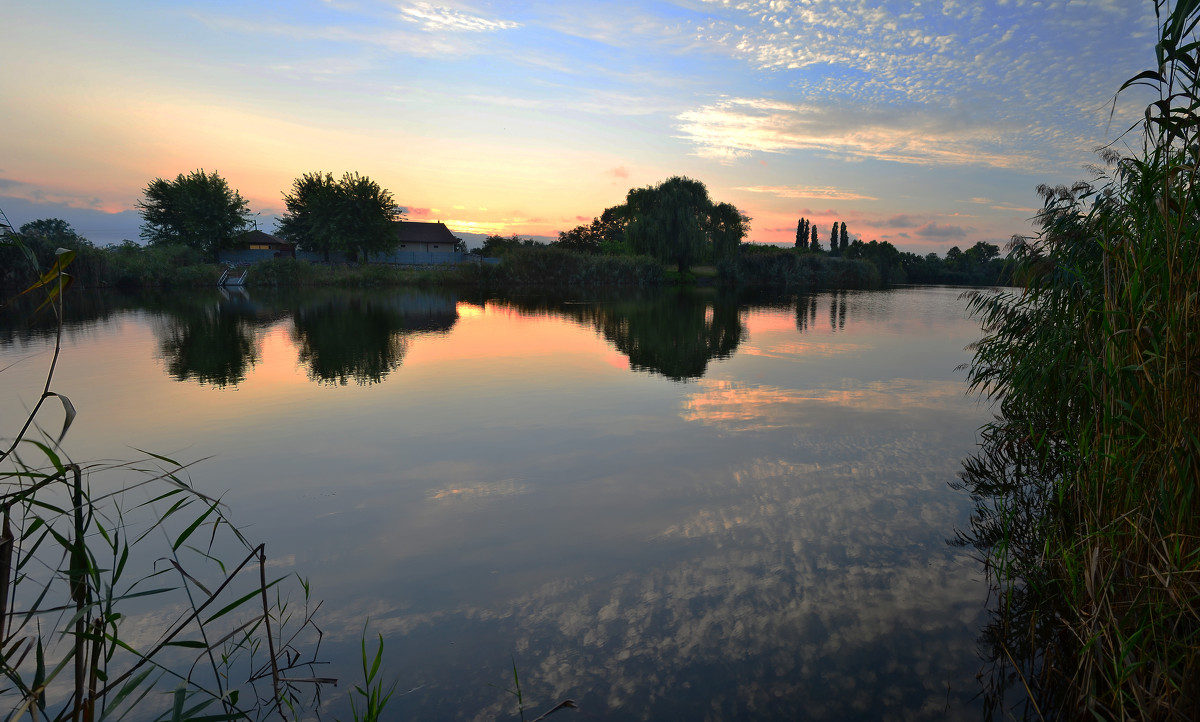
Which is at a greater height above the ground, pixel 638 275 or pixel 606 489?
pixel 638 275

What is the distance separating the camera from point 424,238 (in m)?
71.0

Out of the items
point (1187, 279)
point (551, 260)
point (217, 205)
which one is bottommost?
point (1187, 279)

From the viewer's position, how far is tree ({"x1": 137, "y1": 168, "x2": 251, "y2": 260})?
54.5 metres

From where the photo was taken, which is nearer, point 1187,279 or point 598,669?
point 1187,279

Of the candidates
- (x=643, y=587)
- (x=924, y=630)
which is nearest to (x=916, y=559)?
(x=924, y=630)

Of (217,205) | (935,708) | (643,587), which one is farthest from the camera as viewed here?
(217,205)

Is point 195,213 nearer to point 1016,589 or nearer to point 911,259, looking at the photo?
point 1016,589

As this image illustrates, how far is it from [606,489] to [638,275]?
45.0m

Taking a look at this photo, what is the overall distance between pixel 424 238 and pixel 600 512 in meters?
70.7

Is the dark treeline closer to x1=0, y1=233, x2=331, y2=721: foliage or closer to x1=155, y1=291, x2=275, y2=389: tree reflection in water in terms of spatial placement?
x1=155, y1=291, x2=275, y2=389: tree reflection in water

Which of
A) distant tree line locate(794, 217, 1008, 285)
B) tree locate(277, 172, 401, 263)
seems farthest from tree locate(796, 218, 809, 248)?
tree locate(277, 172, 401, 263)

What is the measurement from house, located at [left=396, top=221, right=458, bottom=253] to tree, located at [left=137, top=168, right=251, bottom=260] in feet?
55.1

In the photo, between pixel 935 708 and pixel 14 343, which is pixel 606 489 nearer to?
pixel 935 708

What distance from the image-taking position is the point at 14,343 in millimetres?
15055
